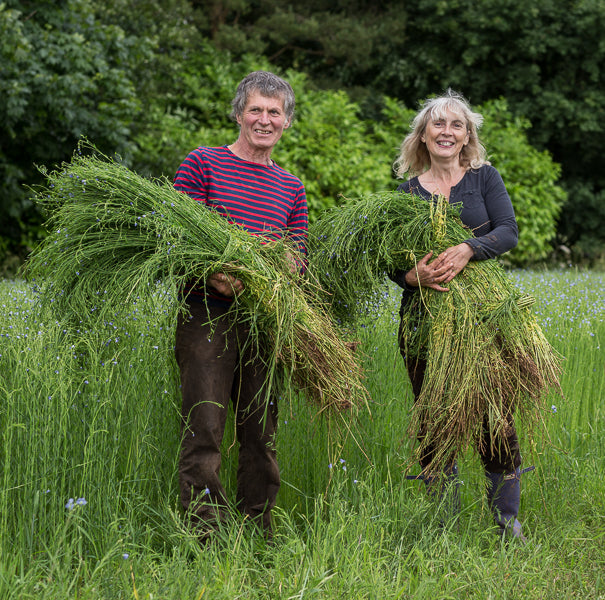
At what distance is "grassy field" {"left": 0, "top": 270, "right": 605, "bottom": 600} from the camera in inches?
101

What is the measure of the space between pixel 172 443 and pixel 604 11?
16025mm

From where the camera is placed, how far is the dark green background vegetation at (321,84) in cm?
1049

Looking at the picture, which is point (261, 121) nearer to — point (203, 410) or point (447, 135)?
point (447, 135)

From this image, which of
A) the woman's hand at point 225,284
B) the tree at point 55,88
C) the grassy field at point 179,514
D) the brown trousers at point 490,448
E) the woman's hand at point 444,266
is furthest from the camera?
the tree at point 55,88

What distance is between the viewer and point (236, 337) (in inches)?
115

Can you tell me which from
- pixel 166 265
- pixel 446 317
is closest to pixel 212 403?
pixel 166 265

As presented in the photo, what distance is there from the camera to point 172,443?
3.26 meters

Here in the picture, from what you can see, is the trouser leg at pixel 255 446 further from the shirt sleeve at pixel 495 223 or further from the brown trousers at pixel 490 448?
the shirt sleeve at pixel 495 223

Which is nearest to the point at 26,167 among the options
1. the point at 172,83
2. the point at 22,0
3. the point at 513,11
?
the point at 22,0

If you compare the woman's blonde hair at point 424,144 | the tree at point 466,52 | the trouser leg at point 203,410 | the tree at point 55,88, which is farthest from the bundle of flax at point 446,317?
the tree at point 466,52

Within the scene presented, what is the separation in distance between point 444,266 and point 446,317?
231 millimetres

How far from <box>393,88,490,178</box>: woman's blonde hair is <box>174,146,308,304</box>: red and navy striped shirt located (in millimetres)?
875

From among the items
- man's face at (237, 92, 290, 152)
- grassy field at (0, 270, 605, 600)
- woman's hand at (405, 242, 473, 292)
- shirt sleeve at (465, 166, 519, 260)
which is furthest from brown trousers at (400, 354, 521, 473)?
man's face at (237, 92, 290, 152)

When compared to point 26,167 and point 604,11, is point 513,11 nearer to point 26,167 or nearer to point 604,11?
point 604,11
